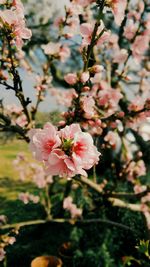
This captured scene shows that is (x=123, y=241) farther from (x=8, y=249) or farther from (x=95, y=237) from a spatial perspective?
(x=8, y=249)

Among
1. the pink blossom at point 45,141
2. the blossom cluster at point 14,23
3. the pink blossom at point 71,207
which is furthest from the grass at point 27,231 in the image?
the pink blossom at point 45,141

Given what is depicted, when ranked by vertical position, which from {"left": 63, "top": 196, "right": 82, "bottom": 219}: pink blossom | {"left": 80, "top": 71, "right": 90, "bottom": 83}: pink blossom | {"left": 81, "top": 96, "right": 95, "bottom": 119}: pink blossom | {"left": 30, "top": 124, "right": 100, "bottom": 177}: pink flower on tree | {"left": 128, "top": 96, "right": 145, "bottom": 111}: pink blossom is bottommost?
{"left": 30, "top": 124, "right": 100, "bottom": 177}: pink flower on tree

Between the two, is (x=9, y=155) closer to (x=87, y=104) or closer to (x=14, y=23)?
(x=87, y=104)

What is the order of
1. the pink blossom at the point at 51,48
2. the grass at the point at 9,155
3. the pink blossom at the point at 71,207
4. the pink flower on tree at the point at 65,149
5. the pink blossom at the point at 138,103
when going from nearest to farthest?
the pink flower on tree at the point at 65,149, the pink blossom at the point at 138,103, the pink blossom at the point at 51,48, the pink blossom at the point at 71,207, the grass at the point at 9,155

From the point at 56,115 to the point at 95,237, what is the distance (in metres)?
Answer: 3.14

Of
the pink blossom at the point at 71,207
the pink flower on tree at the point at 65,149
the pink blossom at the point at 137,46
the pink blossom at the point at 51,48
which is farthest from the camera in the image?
the pink blossom at the point at 71,207

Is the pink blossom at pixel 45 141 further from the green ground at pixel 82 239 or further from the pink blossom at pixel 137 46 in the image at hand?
the green ground at pixel 82 239

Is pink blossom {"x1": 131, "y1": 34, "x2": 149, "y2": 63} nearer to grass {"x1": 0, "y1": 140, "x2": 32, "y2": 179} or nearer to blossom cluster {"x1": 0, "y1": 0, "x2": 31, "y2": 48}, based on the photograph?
blossom cluster {"x1": 0, "y1": 0, "x2": 31, "y2": 48}

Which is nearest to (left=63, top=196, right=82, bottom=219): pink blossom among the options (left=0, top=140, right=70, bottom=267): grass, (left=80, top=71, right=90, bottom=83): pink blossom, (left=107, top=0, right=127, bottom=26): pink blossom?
(left=0, top=140, right=70, bottom=267): grass

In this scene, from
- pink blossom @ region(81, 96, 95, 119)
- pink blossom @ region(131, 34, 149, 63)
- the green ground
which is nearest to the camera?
pink blossom @ region(81, 96, 95, 119)

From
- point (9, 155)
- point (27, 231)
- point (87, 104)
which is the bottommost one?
point (27, 231)

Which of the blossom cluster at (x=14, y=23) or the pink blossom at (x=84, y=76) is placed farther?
the pink blossom at (x=84, y=76)

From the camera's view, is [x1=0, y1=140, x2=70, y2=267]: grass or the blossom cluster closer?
the blossom cluster

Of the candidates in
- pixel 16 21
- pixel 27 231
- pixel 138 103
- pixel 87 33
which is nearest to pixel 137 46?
pixel 138 103
